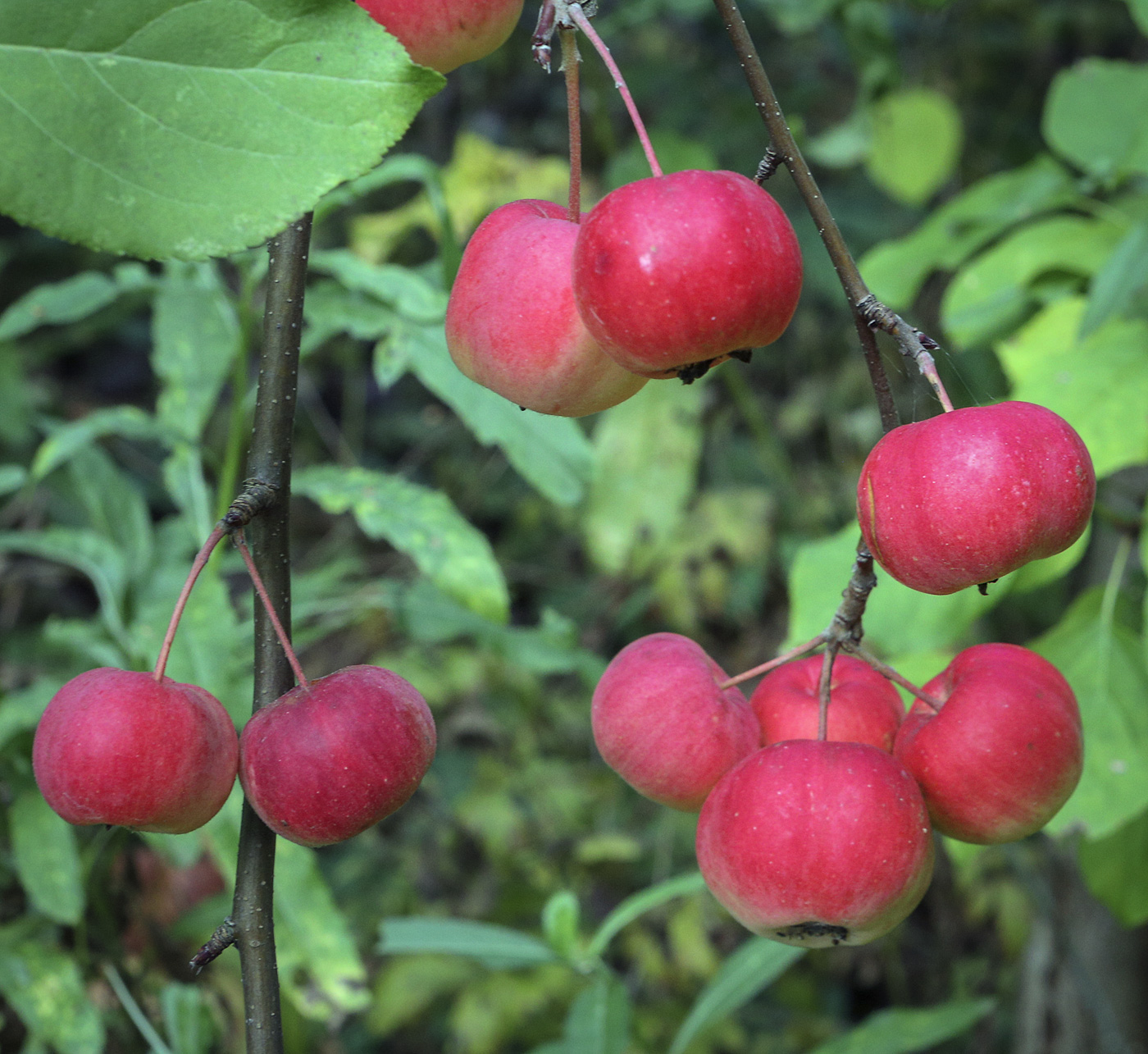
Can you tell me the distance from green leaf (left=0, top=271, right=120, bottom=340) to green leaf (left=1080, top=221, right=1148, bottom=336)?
1.19m

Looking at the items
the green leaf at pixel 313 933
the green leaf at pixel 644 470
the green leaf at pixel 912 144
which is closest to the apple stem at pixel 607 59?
the green leaf at pixel 313 933

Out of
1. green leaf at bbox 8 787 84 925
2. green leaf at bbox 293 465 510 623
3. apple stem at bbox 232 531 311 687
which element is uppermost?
apple stem at bbox 232 531 311 687

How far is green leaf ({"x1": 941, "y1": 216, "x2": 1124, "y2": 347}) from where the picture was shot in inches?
49.3

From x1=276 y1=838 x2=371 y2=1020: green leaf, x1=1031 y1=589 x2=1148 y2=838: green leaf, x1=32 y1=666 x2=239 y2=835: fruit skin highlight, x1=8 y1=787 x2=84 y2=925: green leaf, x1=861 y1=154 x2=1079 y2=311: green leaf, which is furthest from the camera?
x1=861 y1=154 x2=1079 y2=311: green leaf

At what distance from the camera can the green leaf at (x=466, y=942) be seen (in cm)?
122

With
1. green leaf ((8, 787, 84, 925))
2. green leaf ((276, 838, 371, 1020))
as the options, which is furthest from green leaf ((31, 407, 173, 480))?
green leaf ((276, 838, 371, 1020))

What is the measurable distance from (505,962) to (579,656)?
0.40 metres

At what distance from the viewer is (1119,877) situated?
1130mm

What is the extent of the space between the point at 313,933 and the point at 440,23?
101cm

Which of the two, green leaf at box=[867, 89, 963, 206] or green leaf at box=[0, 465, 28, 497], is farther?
green leaf at box=[867, 89, 963, 206]

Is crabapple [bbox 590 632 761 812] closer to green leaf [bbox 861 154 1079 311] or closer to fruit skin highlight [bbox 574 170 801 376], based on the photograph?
fruit skin highlight [bbox 574 170 801 376]

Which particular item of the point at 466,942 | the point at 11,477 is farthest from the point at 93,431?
the point at 466,942

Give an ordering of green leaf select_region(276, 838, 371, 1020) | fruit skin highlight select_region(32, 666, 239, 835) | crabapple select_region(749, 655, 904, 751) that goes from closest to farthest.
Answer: fruit skin highlight select_region(32, 666, 239, 835) < crabapple select_region(749, 655, 904, 751) < green leaf select_region(276, 838, 371, 1020)

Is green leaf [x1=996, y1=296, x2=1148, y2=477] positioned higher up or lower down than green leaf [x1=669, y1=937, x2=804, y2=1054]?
higher up
